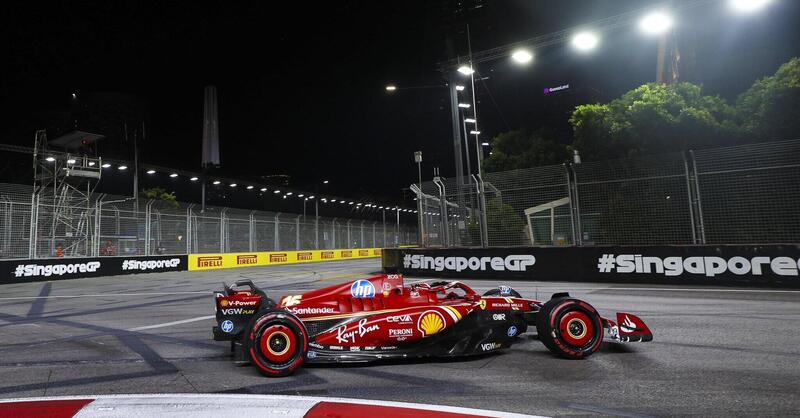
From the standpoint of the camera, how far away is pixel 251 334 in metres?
3.87

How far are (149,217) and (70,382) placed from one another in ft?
64.3

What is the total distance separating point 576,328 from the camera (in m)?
4.32

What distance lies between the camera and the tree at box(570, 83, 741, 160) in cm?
1628

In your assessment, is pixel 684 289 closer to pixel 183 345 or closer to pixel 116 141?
pixel 183 345

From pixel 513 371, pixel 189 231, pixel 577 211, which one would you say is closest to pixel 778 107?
pixel 577 211

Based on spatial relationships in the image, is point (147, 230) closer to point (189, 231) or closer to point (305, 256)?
point (189, 231)

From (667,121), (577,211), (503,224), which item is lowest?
(503,224)

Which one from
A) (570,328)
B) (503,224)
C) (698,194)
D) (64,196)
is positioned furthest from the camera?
(64,196)

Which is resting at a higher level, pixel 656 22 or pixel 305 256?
pixel 656 22

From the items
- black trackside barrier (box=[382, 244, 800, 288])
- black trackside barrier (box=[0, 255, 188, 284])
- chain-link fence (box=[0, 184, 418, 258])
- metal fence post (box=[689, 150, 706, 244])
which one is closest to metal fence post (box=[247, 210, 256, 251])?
chain-link fence (box=[0, 184, 418, 258])

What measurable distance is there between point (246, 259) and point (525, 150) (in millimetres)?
18245

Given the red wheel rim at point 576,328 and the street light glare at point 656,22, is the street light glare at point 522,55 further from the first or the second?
the red wheel rim at point 576,328

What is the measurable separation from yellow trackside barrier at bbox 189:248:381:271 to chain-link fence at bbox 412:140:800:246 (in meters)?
15.2

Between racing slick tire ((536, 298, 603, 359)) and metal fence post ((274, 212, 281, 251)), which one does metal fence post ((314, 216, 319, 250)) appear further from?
racing slick tire ((536, 298, 603, 359))
